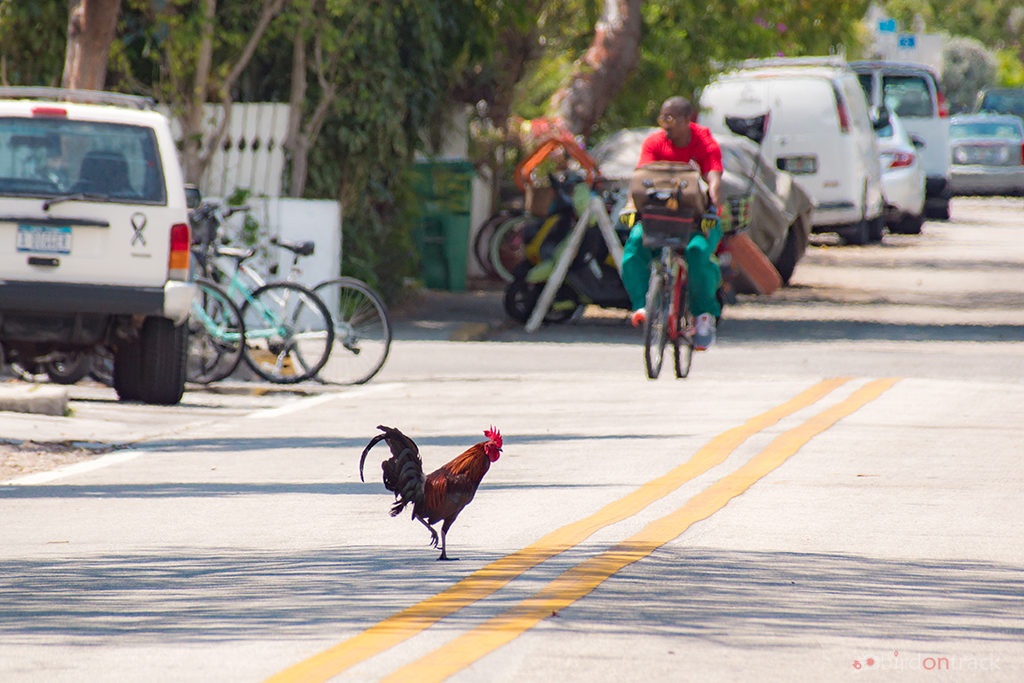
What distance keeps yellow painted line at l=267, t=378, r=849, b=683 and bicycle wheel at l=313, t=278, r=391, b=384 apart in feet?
14.1

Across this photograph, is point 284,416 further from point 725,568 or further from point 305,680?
point 305,680

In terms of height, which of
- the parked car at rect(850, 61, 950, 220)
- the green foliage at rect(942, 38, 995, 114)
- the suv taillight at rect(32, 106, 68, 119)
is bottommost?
the suv taillight at rect(32, 106, 68, 119)

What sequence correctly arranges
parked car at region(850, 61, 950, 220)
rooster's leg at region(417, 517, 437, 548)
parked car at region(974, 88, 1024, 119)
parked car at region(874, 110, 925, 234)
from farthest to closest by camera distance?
parked car at region(974, 88, 1024, 119)
parked car at region(850, 61, 950, 220)
parked car at region(874, 110, 925, 234)
rooster's leg at region(417, 517, 437, 548)

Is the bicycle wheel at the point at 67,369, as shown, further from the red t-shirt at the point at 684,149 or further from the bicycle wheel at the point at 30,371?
the red t-shirt at the point at 684,149

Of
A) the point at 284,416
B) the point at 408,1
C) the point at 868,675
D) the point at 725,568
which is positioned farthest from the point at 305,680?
the point at 408,1

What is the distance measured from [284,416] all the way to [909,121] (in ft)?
74.5

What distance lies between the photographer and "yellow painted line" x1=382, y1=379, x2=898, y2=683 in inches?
222

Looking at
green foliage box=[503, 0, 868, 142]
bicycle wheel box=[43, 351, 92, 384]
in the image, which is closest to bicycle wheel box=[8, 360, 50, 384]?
bicycle wheel box=[43, 351, 92, 384]

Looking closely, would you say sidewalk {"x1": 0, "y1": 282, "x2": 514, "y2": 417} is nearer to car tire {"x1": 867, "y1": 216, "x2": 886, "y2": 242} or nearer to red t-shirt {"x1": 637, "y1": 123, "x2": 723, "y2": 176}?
red t-shirt {"x1": 637, "y1": 123, "x2": 723, "y2": 176}

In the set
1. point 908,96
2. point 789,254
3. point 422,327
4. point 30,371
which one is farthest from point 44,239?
point 908,96

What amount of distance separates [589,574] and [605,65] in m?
17.4

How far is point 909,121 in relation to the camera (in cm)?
3366

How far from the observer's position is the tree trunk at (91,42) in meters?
15.9

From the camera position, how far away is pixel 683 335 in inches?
553
